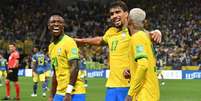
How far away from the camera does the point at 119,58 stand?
8805 millimetres

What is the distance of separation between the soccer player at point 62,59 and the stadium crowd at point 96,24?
102ft

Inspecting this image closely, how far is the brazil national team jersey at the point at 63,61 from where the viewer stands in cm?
863

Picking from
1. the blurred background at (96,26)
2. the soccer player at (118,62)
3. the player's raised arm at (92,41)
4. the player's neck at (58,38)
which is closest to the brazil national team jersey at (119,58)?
the soccer player at (118,62)

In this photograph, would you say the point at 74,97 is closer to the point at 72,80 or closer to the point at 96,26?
the point at 72,80

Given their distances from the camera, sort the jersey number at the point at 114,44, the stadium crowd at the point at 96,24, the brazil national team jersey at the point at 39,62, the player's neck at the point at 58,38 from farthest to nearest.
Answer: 1. the stadium crowd at the point at 96,24
2. the brazil national team jersey at the point at 39,62
3. the jersey number at the point at 114,44
4. the player's neck at the point at 58,38

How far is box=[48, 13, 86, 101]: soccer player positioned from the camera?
853cm

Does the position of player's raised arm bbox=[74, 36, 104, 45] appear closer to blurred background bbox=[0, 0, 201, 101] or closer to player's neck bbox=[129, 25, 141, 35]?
player's neck bbox=[129, 25, 141, 35]

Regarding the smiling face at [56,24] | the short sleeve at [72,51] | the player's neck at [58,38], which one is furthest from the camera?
the player's neck at [58,38]

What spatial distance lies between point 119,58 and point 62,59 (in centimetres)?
92

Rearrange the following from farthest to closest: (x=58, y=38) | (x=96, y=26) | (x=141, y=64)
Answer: (x=96, y=26), (x=58, y=38), (x=141, y=64)

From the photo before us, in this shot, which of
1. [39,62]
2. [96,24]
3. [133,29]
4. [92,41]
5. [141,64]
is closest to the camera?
[141,64]

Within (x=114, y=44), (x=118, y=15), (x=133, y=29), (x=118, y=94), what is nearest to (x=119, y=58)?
(x=114, y=44)

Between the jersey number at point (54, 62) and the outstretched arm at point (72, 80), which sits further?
the jersey number at point (54, 62)

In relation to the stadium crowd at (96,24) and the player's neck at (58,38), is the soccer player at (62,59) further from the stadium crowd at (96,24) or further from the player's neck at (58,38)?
the stadium crowd at (96,24)
